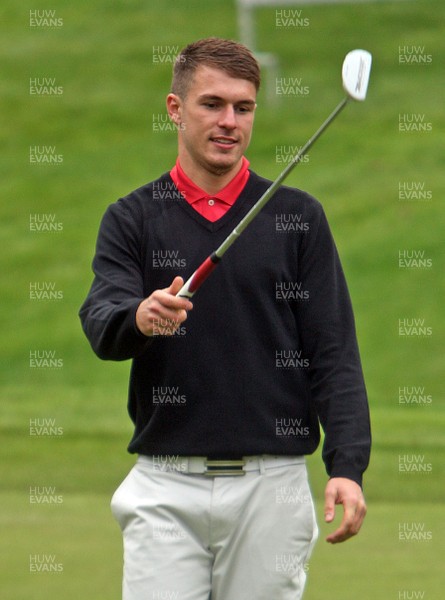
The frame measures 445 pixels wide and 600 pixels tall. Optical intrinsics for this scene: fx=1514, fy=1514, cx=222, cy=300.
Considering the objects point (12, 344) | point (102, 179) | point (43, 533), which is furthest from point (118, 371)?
point (43, 533)

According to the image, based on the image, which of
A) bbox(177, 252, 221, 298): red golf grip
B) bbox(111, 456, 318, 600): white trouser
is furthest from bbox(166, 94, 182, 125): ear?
bbox(111, 456, 318, 600): white trouser

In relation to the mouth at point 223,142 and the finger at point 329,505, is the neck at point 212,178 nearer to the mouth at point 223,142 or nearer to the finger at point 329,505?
the mouth at point 223,142

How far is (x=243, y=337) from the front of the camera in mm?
Result: 4160

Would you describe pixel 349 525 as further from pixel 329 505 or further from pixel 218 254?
pixel 218 254

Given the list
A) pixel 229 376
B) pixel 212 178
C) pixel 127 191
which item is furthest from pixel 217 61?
pixel 127 191

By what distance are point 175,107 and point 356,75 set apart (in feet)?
2.54

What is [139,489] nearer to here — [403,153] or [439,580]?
[439,580]

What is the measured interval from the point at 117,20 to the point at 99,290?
22.2 meters

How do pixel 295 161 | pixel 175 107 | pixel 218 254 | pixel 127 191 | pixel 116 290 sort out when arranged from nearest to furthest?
pixel 295 161
pixel 218 254
pixel 116 290
pixel 175 107
pixel 127 191

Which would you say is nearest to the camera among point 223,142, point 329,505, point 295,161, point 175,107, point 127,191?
point 295,161

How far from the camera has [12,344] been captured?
16344 millimetres

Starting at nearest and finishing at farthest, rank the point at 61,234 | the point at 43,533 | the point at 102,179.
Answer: the point at 43,533 < the point at 61,234 < the point at 102,179

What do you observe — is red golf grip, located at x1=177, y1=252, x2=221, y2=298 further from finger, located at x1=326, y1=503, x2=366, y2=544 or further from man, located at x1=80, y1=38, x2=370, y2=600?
finger, located at x1=326, y1=503, x2=366, y2=544

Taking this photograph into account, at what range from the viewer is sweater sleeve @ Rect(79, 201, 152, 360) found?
13.1ft
